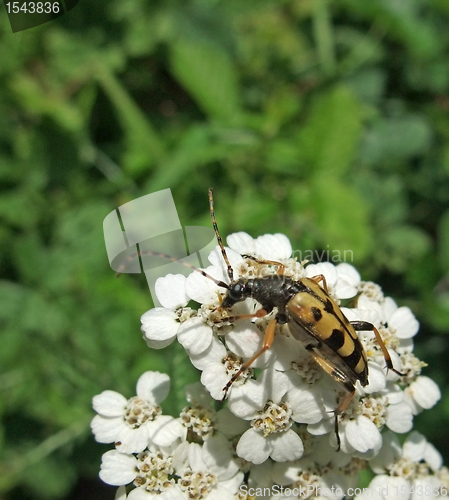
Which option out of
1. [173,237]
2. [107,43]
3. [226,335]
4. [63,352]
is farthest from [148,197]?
[226,335]

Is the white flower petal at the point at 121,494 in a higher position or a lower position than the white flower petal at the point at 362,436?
lower

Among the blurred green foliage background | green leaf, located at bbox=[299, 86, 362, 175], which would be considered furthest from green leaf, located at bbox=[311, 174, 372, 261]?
green leaf, located at bbox=[299, 86, 362, 175]

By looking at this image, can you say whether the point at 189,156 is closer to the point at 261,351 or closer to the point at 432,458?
the point at 261,351

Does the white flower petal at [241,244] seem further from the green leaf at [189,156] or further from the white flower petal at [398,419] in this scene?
the green leaf at [189,156]

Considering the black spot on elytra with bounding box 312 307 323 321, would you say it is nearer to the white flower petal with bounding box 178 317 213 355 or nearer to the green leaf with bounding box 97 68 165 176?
the white flower petal with bounding box 178 317 213 355

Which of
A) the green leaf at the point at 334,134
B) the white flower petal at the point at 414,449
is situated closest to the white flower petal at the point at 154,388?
the white flower petal at the point at 414,449

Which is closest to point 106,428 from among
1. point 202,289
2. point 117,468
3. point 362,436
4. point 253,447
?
point 117,468

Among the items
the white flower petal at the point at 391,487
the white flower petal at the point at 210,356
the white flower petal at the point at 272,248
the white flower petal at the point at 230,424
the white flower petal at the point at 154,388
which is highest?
the white flower petal at the point at 272,248
